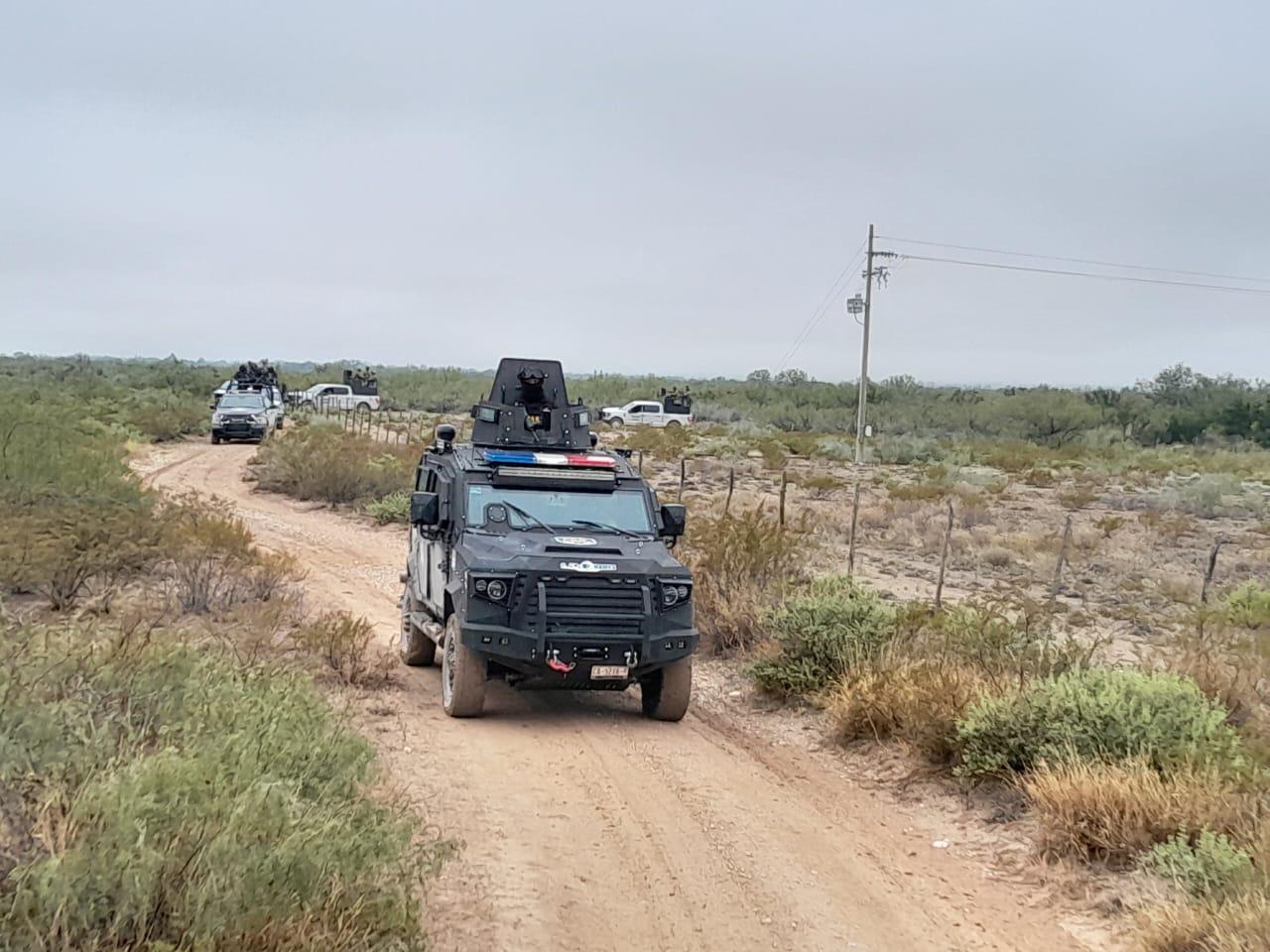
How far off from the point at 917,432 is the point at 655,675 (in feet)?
160

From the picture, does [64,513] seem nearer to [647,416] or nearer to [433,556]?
[433,556]

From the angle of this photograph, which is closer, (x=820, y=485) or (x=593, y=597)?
(x=593, y=597)

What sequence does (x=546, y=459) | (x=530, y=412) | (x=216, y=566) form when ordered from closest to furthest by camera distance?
(x=546, y=459) → (x=530, y=412) → (x=216, y=566)

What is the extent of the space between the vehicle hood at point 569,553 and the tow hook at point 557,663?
60 centimetres

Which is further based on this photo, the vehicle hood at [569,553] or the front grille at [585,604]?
the vehicle hood at [569,553]

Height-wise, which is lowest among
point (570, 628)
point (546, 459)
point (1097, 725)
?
point (1097, 725)

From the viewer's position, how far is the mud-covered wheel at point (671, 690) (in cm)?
862

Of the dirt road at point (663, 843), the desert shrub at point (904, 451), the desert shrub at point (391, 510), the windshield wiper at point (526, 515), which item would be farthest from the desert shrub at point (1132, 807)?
the desert shrub at point (904, 451)

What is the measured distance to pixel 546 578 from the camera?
26.8ft

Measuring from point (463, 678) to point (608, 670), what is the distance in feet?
3.58

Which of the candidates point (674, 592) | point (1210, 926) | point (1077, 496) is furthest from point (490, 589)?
point (1077, 496)

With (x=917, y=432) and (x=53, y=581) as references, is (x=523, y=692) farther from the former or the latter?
(x=917, y=432)

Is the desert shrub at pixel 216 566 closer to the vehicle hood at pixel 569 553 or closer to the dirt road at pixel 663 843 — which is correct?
the dirt road at pixel 663 843

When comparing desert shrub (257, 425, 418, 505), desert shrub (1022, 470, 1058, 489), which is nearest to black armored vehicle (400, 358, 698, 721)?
desert shrub (257, 425, 418, 505)
